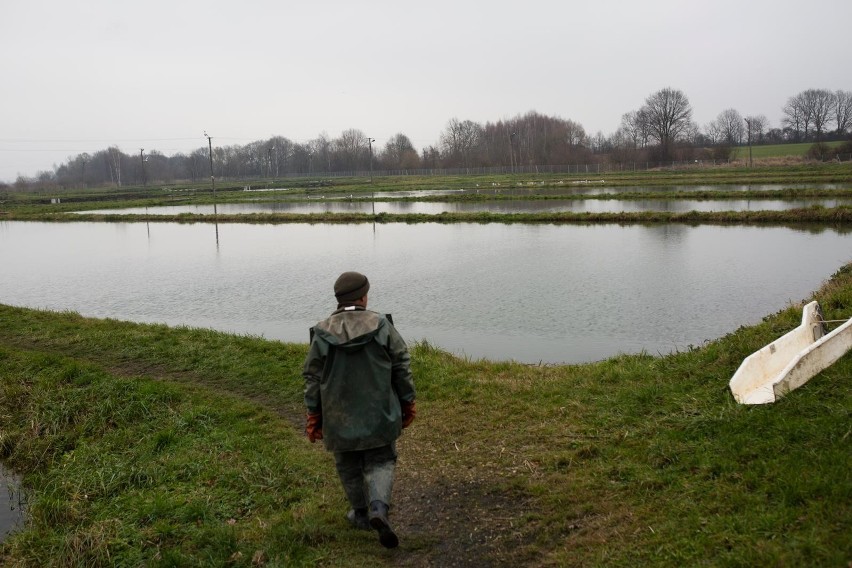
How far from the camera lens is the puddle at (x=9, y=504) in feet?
23.7

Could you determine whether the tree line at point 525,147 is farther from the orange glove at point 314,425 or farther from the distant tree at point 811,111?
the orange glove at point 314,425

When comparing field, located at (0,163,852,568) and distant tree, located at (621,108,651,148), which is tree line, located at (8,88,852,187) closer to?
distant tree, located at (621,108,651,148)

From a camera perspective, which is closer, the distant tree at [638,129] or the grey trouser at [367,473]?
the grey trouser at [367,473]

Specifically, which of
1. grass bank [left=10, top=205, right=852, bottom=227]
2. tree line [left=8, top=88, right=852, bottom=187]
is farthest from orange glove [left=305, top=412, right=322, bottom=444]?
tree line [left=8, top=88, right=852, bottom=187]

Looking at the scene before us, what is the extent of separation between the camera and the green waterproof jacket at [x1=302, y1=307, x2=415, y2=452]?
4664 mm

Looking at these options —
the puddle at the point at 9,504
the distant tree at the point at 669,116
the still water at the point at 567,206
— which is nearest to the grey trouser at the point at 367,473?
the puddle at the point at 9,504

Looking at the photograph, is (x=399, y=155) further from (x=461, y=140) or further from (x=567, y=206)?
(x=567, y=206)

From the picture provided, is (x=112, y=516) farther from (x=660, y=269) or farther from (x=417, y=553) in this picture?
(x=660, y=269)

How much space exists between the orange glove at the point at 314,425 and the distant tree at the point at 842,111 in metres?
137

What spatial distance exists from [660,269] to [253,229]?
2661 cm

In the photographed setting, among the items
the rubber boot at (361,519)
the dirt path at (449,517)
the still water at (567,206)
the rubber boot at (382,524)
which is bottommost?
the dirt path at (449,517)

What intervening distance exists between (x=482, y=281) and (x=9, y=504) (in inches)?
539

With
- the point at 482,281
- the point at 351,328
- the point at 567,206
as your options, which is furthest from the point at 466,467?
the point at 567,206

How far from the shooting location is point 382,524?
15.2 feet
